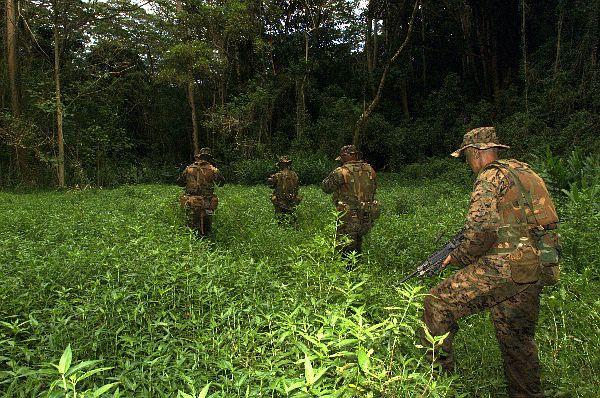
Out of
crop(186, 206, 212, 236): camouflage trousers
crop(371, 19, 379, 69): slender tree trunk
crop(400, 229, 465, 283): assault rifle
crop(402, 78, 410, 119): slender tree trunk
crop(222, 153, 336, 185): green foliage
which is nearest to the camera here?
crop(400, 229, 465, 283): assault rifle

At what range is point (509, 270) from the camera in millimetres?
2926

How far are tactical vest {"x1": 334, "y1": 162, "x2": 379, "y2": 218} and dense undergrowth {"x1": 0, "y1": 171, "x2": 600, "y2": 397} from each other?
1097 millimetres

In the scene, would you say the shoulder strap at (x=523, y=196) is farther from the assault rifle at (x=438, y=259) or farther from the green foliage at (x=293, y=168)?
the green foliage at (x=293, y=168)

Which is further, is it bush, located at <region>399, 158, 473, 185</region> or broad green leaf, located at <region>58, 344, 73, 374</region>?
bush, located at <region>399, 158, 473, 185</region>

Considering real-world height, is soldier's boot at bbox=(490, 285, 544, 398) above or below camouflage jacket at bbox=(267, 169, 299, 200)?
below

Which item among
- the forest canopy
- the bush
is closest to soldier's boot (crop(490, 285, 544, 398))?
the bush

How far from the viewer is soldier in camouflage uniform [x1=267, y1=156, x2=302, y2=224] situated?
9.00 metres

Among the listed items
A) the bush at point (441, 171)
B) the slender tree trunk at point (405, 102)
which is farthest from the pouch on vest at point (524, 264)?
the slender tree trunk at point (405, 102)

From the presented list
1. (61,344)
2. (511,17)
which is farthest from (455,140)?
(61,344)

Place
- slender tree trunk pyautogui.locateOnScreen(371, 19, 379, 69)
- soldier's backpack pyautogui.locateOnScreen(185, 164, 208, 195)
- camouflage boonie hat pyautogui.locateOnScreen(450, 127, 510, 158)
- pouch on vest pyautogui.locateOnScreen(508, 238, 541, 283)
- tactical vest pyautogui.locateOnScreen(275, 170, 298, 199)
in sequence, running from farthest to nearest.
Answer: slender tree trunk pyautogui.locateOnScreen(371, 19, 379, 69) < tactical vest pyautogui.locateOnScreen(275, 170, 298, 199) < soldier's backpack pyautogui.locateOnScreen(185, 164, 208, 195) < camouflage boonie hat pyautogui.locateOnScreen(450, 127, 510, 158) < pouch on vest pyautogui.locateOnScreen(508, 238, 541, 283)

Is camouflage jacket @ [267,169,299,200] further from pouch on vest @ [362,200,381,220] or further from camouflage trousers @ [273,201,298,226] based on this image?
pouch on vest @ [362,200,381,220]

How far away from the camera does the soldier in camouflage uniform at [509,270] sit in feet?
9.61

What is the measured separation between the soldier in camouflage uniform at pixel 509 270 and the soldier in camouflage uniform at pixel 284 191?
5.97m

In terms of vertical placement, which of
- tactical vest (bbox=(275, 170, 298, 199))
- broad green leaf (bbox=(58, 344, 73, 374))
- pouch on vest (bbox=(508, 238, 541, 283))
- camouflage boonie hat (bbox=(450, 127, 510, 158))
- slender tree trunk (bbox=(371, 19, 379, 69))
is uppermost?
slender tree trunk (bbox=(371, 19, 379, 69))
